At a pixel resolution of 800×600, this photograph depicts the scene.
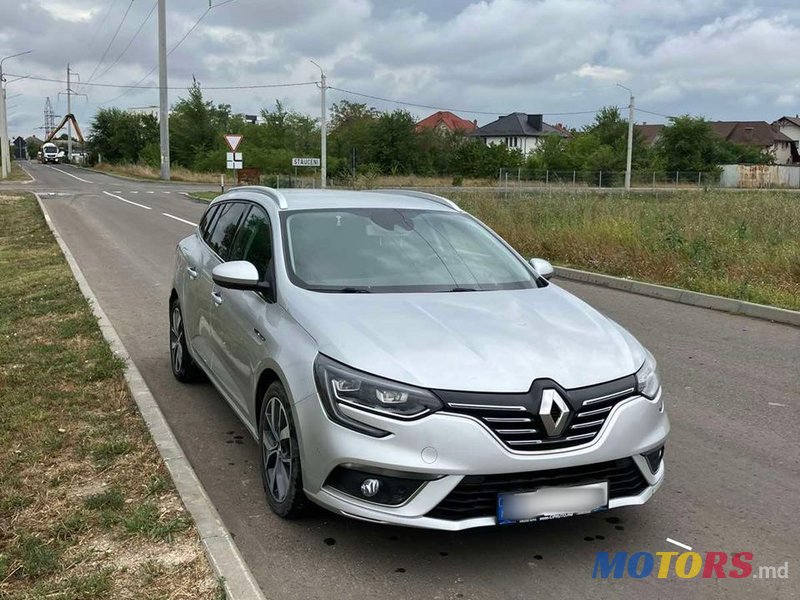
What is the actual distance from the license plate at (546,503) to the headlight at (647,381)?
53 centimetres

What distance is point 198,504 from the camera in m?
3.83

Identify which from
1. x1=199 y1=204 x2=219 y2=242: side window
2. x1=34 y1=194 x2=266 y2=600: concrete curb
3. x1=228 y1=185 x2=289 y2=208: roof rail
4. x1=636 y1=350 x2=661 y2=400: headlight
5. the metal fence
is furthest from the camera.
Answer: the metal fence

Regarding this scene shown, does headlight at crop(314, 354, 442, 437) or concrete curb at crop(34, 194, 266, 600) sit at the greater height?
headlight at crop(314, 354, 442, 437)

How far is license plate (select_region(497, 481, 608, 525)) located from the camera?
10.6ft

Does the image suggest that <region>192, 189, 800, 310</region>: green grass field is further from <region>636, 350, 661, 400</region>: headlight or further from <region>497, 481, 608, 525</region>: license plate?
<region>497, 481, 608, 525</region>: license plate

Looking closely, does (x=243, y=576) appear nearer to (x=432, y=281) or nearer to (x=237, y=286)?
(x=237, y=286)

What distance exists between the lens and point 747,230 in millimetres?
13297

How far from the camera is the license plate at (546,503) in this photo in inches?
127

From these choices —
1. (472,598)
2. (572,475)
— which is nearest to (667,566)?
(572,475)

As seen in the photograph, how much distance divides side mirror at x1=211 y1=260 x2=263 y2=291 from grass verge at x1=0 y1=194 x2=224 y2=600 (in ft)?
3.68

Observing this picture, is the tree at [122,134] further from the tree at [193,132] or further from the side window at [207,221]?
the side window at [207,221]

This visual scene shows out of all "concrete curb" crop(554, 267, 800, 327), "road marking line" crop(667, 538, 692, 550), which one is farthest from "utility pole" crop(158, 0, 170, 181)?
"road marking line" crop(667, 538, 692, 550)

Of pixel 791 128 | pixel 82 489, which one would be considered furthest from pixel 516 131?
pixel 82 489

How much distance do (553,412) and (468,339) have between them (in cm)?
55
